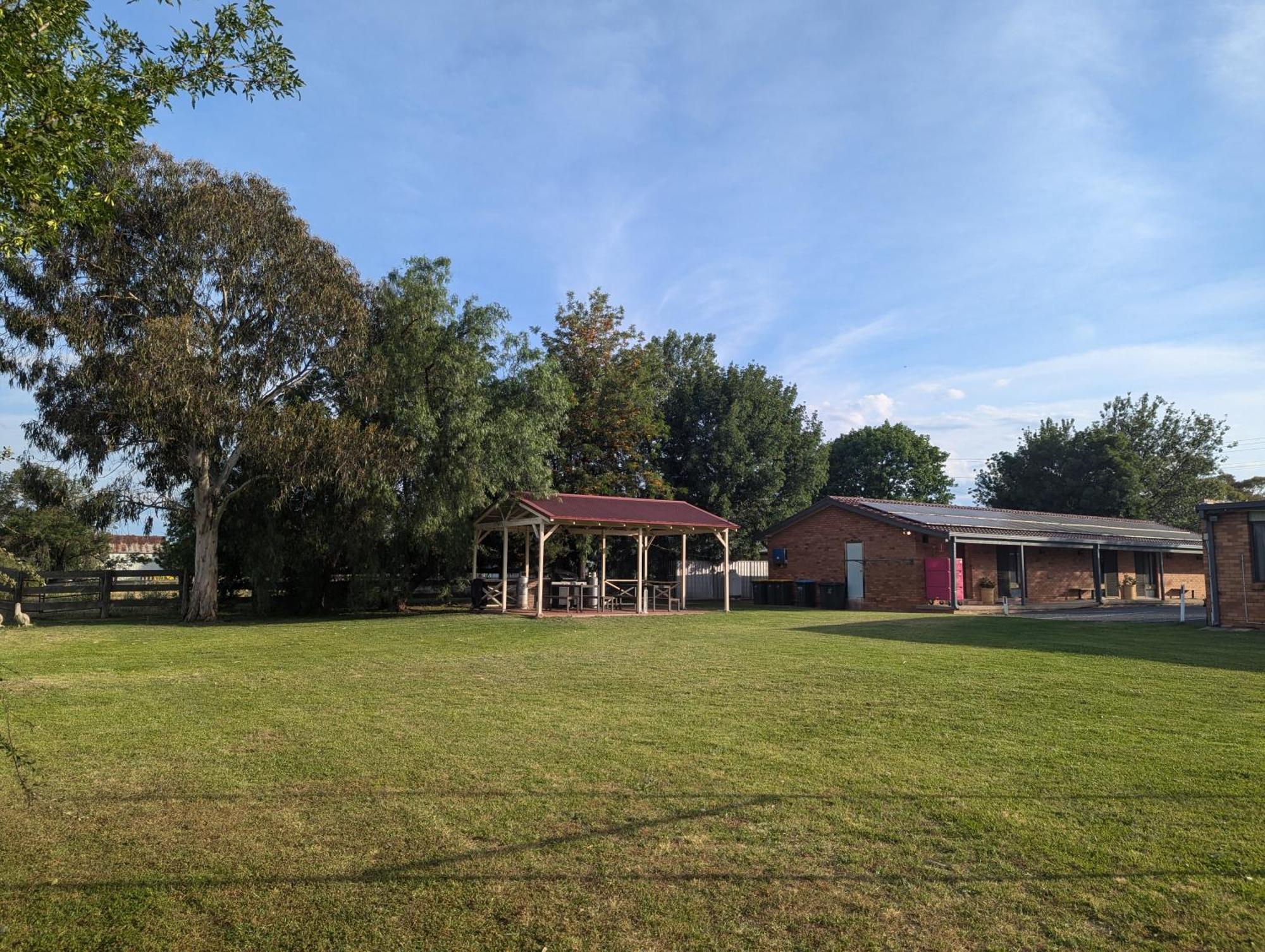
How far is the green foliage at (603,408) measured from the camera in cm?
3116

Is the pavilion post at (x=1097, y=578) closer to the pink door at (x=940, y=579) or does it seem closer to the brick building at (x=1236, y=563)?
the pink door at (x=940, y=579)

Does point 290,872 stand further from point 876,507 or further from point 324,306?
point 876,507

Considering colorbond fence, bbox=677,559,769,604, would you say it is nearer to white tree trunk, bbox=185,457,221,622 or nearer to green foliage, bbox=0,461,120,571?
white tree trunk, bbox=185,457,221,622

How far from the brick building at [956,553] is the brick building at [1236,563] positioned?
7481mm

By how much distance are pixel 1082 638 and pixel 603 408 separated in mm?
19535

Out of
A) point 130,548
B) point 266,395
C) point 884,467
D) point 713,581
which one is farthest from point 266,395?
point 884,467

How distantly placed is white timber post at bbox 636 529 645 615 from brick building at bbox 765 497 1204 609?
790 cm

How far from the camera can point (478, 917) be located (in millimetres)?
3531

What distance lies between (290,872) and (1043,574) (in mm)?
29344

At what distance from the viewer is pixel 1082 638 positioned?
49.3 feet

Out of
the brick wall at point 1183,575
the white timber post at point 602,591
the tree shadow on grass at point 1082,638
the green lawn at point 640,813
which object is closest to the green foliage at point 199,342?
the white timber post at point 602,591

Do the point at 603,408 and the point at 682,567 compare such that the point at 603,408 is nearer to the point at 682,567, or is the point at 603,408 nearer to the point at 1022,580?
the point at 682,567

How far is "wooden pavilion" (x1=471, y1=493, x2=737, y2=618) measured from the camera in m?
21.4

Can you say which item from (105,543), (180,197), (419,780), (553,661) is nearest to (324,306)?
(180,197)
